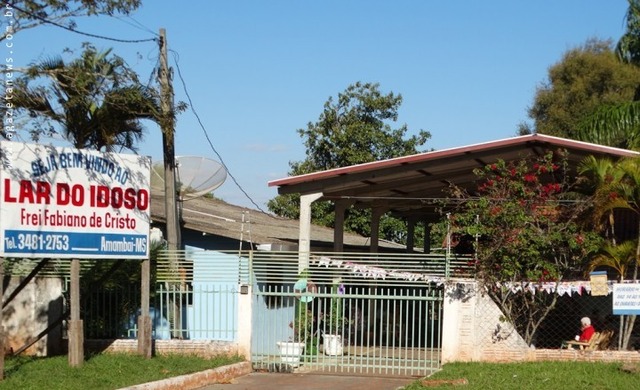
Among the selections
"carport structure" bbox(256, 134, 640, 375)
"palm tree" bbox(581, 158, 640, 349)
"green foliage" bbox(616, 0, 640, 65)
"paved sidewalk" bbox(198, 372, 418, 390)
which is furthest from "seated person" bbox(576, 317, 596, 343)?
"green foliage" bbox(616, 0, 640, 65)

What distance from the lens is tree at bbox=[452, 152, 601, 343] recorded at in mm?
15367

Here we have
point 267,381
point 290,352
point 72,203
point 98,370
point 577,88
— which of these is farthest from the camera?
point 577,88

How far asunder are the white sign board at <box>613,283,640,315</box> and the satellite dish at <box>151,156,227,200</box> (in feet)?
33.3

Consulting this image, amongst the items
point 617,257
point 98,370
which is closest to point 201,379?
point 98,370

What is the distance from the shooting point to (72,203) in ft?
47.2

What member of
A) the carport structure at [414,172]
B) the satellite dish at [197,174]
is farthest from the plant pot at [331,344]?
the satellite dish at [197,174]

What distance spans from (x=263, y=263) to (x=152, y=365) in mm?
2806

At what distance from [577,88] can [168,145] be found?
2843 cm

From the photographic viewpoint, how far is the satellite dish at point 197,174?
21.7m

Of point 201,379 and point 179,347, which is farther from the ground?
point 179,347

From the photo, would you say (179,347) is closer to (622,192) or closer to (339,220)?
(339,220)

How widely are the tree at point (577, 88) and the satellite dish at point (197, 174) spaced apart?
22.9m

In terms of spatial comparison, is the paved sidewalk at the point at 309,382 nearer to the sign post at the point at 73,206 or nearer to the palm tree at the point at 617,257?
the sign post at the point at 73,206

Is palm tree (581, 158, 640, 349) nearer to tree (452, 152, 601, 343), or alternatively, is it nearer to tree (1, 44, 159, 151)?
tree (452, 152, 601, 343)
